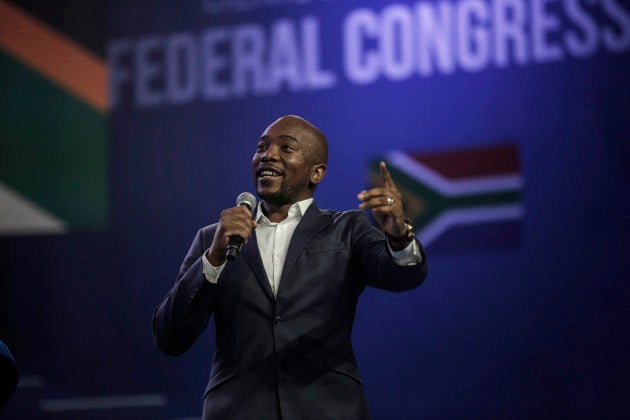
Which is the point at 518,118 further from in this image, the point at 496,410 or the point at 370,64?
the point at 496,410

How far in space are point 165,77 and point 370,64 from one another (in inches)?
44.9

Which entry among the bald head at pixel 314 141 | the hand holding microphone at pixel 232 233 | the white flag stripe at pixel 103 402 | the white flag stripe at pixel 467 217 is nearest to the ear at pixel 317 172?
the bald head at pixel 314 141

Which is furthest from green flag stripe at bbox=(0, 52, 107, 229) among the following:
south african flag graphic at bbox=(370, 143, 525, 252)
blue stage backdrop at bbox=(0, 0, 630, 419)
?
south african flag graphic at bbox=(370, 143, 525, 252)

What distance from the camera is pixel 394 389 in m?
3.86

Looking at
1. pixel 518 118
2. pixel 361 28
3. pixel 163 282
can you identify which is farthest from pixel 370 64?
pixel 163 282

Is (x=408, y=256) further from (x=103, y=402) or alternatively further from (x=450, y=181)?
(x=103, y=402)

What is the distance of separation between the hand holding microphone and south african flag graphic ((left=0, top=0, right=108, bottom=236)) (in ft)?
8.33

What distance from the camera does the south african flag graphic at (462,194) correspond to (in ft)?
12.4

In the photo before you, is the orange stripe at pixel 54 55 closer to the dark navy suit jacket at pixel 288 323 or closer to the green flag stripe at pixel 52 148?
the green flag stripe at pixel 52 148

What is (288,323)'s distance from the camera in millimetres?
2061

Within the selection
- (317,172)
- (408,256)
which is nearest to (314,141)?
(317,172)

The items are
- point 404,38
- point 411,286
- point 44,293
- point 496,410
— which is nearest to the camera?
point 411,286

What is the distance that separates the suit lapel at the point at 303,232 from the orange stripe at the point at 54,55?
2.53 m

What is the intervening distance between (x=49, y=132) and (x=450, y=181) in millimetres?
2239
